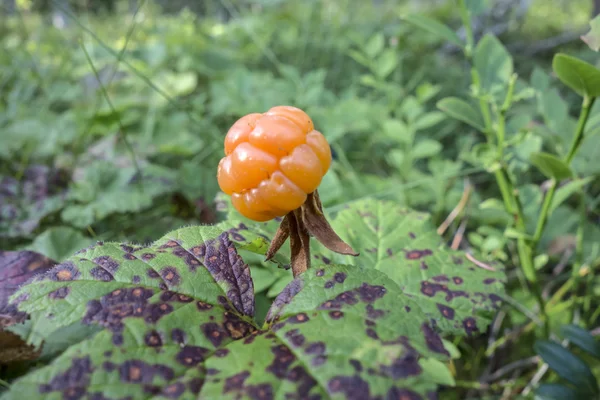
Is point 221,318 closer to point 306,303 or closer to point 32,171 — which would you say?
point 306,303

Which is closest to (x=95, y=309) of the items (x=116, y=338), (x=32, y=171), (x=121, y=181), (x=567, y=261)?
(x=116, y=338)

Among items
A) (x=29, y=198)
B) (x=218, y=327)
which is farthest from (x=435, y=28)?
(x=29, y=198)

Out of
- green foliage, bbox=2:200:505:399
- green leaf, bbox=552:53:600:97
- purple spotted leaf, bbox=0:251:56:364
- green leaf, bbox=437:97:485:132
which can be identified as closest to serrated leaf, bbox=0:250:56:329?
purple spotted leaf, bbox=0:251:56:364

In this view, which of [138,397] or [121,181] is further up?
[138,397]

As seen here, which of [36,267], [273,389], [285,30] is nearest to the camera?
[273,389]

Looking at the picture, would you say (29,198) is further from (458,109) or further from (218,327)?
(458,109)

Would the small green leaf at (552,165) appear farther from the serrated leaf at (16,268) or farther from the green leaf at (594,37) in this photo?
the serrated leaf at (16,268)
